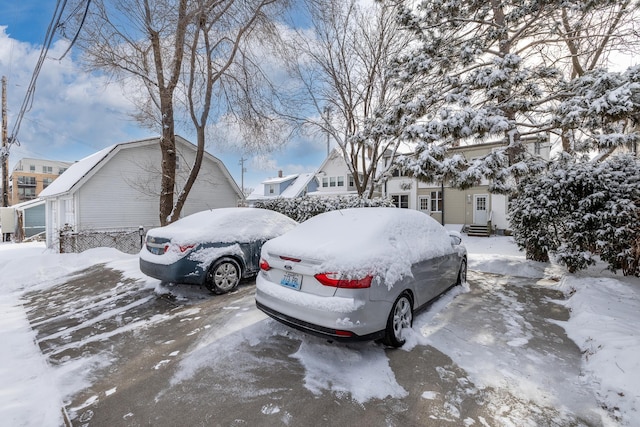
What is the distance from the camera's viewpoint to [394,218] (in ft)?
12.5

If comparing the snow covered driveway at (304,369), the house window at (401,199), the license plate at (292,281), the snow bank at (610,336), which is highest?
the house window at (401,199)

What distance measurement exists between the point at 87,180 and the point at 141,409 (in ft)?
44.6

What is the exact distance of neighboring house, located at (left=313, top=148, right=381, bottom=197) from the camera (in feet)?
90.7

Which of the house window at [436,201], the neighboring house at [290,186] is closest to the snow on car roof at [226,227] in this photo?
the house window at [436,201]

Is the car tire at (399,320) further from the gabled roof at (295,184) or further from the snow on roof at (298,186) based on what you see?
the snow on roof at (298,186)

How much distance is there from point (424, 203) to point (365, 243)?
21444 mm

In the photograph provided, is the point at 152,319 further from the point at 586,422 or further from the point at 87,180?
the point at 87,180

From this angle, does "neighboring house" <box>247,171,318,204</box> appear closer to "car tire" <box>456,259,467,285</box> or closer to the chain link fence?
the chain link fence

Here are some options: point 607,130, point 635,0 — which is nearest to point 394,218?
point 607,130

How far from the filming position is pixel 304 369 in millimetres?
2842

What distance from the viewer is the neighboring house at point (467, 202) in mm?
18453

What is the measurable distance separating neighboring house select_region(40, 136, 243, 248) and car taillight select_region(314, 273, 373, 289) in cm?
1312

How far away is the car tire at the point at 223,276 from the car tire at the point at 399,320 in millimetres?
3087

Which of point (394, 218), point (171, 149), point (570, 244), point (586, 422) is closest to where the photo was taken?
point (586, 422)
